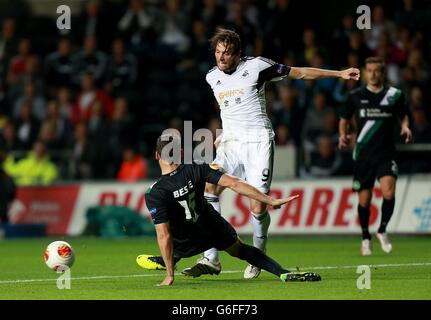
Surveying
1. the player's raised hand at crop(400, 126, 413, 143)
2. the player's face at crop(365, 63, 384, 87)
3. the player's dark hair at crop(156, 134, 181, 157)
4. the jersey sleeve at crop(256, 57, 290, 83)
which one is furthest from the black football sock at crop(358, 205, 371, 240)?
the player's dark hair at crop(156, 134, 181, 157)

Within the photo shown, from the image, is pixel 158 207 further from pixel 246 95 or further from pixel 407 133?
pixel 407 133

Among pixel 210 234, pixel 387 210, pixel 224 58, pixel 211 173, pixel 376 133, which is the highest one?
pixel 224 58

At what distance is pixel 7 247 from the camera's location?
18.0 m

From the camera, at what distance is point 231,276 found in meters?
12.0

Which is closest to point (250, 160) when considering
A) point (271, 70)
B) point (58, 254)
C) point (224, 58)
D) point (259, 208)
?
point (259, 208)

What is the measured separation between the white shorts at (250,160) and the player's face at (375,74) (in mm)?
3208

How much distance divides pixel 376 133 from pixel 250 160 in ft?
11.4

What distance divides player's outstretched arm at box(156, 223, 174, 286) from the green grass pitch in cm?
15

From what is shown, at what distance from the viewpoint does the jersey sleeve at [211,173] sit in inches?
417

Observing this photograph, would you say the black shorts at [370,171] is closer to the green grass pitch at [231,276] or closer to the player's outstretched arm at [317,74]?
the green grass pitch at [231,276]

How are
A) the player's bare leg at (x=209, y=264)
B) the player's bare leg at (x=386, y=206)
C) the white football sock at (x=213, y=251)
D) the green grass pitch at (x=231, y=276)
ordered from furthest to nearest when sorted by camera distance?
the player's bare leg at (x=386, y=206), the white football sock at (x=213, y=251), the player's bare leg at (x=209, y=264), the green grass pitch at (x=231, y=276)

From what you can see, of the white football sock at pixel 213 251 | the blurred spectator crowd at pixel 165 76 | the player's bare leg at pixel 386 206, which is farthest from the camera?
the blurred spectator crowd at pixel 165 76

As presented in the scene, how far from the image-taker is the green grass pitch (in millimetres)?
10000

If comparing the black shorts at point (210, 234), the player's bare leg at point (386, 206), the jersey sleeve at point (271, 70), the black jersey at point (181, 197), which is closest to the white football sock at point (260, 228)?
the black shorts at point (210, 234)
